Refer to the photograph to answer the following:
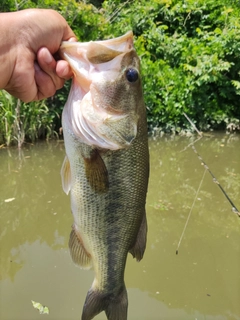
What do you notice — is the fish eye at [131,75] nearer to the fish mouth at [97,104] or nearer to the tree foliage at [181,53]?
the fish mouth at [97,104]

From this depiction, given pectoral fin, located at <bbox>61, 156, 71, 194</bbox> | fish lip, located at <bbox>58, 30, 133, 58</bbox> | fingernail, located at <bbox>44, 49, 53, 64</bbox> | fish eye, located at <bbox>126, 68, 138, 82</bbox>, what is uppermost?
fish lip, located at <bbox>58, 30, 133, 58</bbox>

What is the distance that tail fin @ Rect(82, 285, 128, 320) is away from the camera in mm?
1721

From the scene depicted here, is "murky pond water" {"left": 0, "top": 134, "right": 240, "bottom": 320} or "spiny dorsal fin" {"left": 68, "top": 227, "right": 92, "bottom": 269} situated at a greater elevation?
"spiny dorsal fin" {"left": 68, "top": 227, "right": 92, "bottom": 269}

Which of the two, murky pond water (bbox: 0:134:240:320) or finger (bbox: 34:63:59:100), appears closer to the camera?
finger (bbox: 34:63:59:100)

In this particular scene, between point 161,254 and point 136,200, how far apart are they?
2.31 metres

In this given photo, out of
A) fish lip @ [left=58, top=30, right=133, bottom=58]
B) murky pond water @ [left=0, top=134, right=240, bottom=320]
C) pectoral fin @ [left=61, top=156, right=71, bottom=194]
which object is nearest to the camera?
fish lip @ [left=58, top=30, right=133, bottom=58]

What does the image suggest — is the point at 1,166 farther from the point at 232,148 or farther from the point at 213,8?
the point at 213,8

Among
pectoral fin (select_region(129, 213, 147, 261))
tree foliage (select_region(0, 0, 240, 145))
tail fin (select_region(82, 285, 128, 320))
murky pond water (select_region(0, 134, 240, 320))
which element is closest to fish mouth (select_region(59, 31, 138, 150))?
pectoral fin (select_region(129, 213, 147, 261))

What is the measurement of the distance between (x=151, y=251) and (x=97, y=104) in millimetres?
2586

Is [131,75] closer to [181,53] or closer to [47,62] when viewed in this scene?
[47,62]

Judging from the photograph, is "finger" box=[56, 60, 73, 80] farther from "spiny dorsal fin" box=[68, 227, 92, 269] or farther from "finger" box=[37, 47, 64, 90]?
"spiny dorsal fin" box=[68, 227, 92, 269]

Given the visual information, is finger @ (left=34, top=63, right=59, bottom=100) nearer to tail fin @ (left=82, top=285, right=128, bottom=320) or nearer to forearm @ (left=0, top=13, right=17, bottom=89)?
forearm @ (left=0, top=13, right=17, bottom=89)

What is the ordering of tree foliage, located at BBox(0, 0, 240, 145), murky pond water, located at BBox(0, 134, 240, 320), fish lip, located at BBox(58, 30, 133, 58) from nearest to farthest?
fish lip, located at BBox(58, 30, 133, 58)
murky pond water, located at BBox(0, 134, 240, 320)
tree foliage, located at BBox(0, 0, 240, 145)

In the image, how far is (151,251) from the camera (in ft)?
12.5
